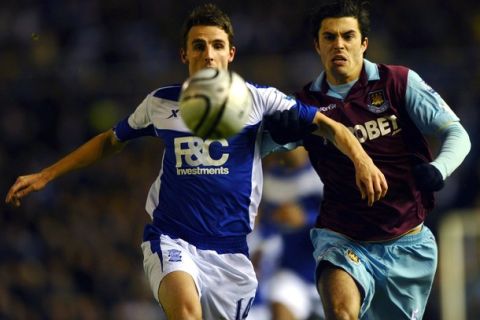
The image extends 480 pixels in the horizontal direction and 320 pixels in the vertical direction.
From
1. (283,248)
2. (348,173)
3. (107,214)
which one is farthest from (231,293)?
(107,214)

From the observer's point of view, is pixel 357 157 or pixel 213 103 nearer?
pixel 213 103

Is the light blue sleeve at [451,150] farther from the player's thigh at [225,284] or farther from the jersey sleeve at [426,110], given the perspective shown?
the player's thigh at [225,284]

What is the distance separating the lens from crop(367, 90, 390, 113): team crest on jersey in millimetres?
7996

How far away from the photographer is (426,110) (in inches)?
311

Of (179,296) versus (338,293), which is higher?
(179,296)

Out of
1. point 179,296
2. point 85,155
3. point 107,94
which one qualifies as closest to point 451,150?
point 179,296

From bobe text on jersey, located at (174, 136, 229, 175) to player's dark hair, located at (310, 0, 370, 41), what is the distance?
1068 millimetres

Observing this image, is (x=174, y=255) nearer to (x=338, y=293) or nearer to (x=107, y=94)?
(x=338, y=293)

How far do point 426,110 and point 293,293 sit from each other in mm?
2785

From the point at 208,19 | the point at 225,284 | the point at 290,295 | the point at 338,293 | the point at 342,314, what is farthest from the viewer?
the point at 290,295

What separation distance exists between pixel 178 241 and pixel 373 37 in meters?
10.7

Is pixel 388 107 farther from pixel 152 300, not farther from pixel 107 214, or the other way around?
pixel 107 214

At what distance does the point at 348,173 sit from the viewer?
799 centimetres

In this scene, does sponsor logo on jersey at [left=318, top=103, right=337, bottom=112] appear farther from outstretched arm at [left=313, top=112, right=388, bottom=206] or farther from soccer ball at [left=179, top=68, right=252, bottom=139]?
soccer ball at [left=179, top=68, right=252, bottom=139]
